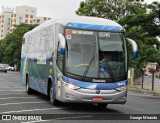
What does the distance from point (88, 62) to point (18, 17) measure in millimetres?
169426

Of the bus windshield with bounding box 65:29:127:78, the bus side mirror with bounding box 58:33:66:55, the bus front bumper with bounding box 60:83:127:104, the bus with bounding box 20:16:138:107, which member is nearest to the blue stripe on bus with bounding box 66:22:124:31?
the bus with bounding box 20:16:138:107

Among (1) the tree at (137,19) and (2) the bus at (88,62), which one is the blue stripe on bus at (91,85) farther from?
(1) the tree at (137,19)

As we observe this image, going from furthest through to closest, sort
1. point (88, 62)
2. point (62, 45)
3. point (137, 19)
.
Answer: point (137, 19), point (88, 62), point (62, 45)

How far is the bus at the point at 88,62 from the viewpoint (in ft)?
43.8

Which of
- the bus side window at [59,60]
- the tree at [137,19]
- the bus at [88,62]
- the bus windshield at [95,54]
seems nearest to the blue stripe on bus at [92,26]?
the bus at [88,62]

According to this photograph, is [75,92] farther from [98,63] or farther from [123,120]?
[123,120]

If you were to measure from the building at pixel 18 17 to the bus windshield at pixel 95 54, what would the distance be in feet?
543

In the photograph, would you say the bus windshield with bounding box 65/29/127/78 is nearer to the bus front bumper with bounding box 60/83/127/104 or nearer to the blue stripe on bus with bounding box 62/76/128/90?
the blue stripe on bus with bounding box 62/76/128/90

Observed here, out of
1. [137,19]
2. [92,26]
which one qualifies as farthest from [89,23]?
[137,19]

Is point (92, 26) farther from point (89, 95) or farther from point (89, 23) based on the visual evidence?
point (89, 95)

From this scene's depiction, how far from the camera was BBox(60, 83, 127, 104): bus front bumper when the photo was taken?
1325 cm

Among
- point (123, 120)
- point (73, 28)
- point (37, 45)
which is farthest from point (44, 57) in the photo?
point (123, 120)

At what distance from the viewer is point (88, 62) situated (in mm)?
13555

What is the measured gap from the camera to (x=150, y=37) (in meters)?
30.5
